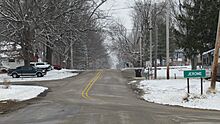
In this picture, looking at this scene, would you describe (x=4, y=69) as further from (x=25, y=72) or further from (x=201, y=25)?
(x=201, y=25)

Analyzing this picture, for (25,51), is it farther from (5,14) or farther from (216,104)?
(216,104)

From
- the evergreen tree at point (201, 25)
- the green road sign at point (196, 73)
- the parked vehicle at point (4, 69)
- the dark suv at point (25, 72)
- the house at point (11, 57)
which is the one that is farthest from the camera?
the parked vehicle at point (4, 69)

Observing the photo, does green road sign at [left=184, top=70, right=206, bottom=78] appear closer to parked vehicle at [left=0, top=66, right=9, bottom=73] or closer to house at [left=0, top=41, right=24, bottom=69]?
house at [left=0, top=41, right=24, bottom=69]

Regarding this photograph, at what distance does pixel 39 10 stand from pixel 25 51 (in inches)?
234

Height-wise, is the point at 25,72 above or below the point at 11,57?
below

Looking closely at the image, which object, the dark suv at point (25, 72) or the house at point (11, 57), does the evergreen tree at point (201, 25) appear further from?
the house at point (11, 57)

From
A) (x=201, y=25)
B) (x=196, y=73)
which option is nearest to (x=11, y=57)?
(x=201, y=25)

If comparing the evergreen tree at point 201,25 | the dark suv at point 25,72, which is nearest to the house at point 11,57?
the dark suv at point 25,72

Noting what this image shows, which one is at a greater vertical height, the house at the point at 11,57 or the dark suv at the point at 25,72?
the house at the point at 11,57

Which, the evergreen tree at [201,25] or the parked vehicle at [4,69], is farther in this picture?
the parked vehicle at [4,69]

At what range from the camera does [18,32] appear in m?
41.8

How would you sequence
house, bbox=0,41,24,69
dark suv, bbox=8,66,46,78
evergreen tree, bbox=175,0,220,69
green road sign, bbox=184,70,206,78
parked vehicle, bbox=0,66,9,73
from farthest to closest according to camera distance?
parked vehicle, bbox=0,66,9,73, house, bbox=0,41,24,69, dark suv, bbox=8,66,46,78, evergreen tree, bbox=175,0,220,69, green road sign, bbox=184,70,206,78

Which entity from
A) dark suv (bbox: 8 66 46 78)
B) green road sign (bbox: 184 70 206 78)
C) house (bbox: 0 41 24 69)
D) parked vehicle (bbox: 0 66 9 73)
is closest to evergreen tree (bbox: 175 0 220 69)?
green road sign (bbox: 184 70 206 78)

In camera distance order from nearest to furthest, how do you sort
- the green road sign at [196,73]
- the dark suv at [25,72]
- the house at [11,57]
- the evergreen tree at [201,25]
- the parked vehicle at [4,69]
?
1. the green road sign at [196,73]
2. the evergreen tree at [201,25]
3. the dark suv at [25,72]
4. the house at [11,57]
5. the parked vehicle at [4,69]
